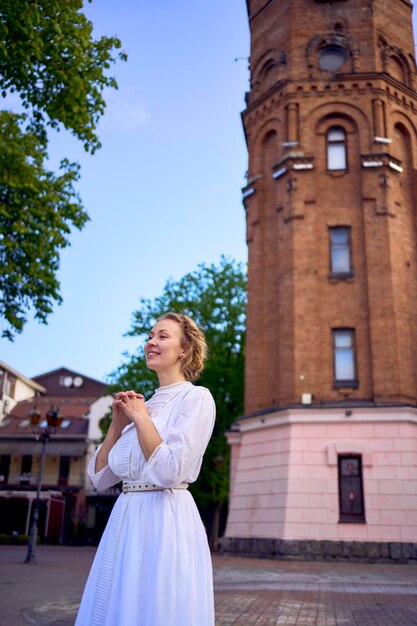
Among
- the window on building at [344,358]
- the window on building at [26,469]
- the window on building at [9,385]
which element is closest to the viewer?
the window on building at [344,358]

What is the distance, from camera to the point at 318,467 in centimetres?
1912

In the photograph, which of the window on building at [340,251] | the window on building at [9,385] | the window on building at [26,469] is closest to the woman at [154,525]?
the window on building at [340,251]

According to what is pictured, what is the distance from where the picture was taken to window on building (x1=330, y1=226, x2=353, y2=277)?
2177 centimetres

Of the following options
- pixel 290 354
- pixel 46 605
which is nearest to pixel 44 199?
pixel 46 605

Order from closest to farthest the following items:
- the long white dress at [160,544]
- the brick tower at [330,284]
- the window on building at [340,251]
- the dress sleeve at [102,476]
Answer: the long white dress at [160,544] < the dress sleeve at [102,476] < the brick tower at [330,284] < the window on building at [340,251]

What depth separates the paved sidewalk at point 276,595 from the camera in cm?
774

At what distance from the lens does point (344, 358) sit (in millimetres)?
20688

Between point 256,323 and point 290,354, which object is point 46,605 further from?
point 256,323

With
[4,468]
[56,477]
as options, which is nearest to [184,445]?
[56,477]

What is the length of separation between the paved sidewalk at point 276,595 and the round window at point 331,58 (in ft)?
60.6

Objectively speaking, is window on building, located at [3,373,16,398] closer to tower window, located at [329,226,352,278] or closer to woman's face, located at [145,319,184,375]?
tower window, located at [329,226,352,278]

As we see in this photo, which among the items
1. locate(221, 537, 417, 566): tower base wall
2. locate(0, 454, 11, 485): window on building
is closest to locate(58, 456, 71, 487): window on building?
locate(0, 454, 11, 485): window on building

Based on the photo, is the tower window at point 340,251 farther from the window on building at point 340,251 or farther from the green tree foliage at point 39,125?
the green tree foliage at point 39,125

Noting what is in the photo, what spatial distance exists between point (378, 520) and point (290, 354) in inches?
236
